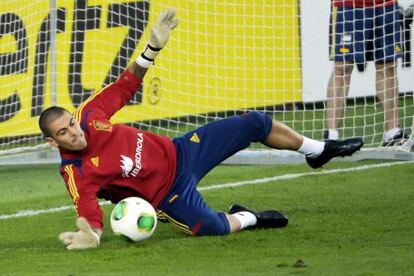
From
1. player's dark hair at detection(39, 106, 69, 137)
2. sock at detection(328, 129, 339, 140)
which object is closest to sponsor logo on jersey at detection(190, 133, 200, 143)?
player's dark hair at detection(39, 106, 69, 137)

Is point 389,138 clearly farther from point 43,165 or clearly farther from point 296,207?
point 43,165

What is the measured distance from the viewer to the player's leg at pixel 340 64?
1116 centimetres

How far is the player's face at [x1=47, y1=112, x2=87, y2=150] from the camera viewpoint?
728 centimetres

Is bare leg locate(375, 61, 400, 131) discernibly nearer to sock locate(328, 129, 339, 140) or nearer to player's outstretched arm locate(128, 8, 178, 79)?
sock locate(328, 129, 339, 140)

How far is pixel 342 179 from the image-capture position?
10.1 metres

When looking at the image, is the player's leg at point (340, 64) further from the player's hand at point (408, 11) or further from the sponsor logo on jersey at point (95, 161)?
the sponsor logo on jersey at point (95, 161)

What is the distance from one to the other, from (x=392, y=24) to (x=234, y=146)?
12.5 feet

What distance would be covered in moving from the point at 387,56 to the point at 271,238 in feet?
13.9

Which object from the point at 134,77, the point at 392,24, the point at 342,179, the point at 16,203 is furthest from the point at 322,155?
the point at 392,24

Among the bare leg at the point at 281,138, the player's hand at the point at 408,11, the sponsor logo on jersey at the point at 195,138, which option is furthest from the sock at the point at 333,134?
the sponsor logo on jersey at the point at 195,138

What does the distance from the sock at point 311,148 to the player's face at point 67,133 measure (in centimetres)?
156

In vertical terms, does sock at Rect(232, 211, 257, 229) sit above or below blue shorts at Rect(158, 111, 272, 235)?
below

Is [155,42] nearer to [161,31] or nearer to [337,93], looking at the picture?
[161,31]

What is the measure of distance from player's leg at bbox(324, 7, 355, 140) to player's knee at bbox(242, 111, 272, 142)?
3257mm
